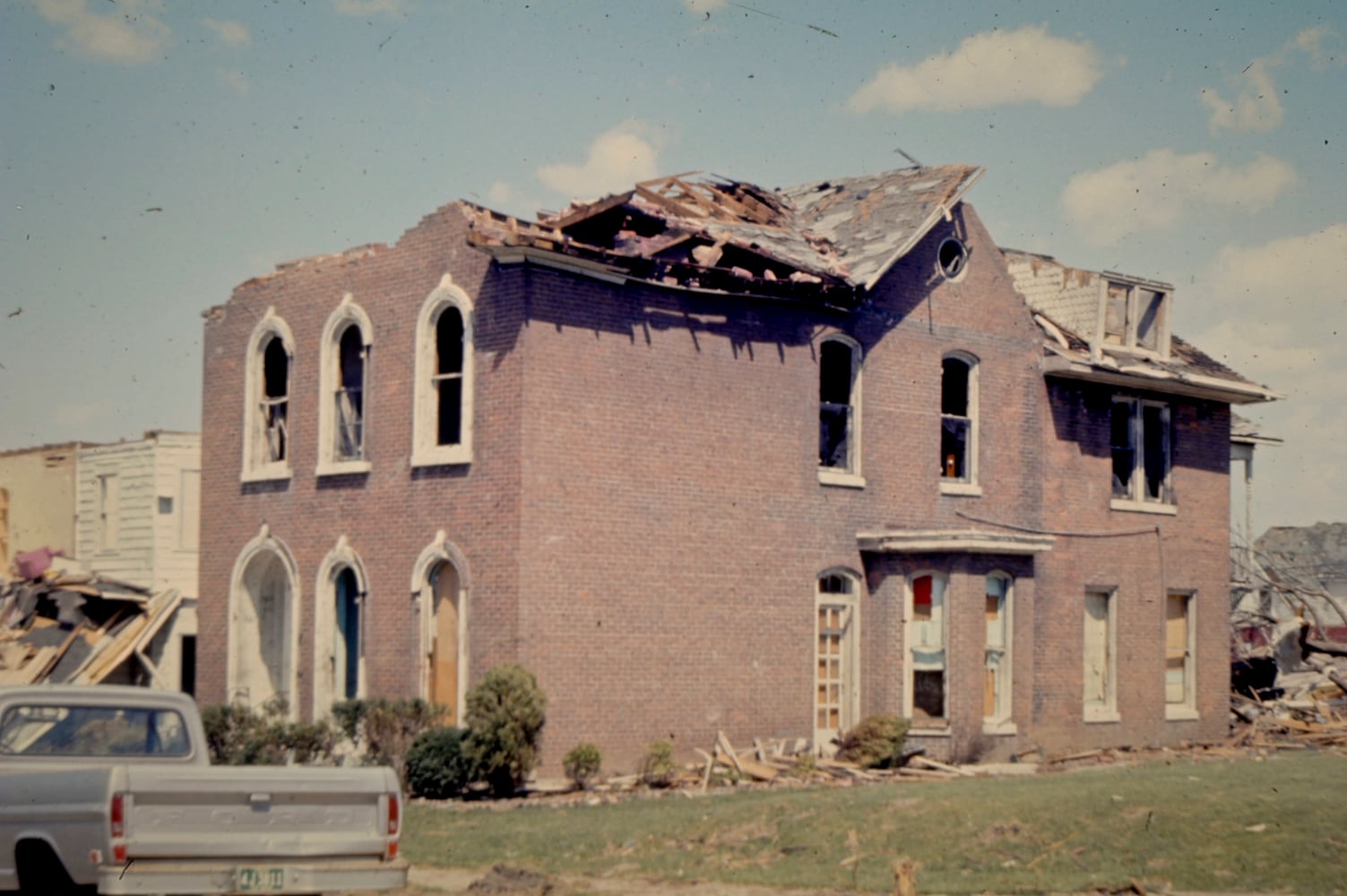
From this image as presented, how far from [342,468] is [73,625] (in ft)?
24.3

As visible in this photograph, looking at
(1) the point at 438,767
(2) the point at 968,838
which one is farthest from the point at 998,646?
(2) the point at 968,838

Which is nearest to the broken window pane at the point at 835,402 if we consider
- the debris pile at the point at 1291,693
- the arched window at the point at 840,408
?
the arched window at the point at 840,408

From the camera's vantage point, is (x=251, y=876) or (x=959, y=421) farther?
(x=959, y=421)

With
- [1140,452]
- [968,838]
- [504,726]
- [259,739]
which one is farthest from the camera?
[1140,452]

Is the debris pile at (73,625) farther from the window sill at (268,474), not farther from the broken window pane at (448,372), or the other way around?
the broken window pane at (448,372)

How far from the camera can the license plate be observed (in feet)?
35.1

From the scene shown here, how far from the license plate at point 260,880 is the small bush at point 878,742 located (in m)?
13.9

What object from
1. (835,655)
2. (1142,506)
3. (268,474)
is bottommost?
(835,655)

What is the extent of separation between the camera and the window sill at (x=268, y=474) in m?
25.8

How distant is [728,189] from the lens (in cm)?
2742

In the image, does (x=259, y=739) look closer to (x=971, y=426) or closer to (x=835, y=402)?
(x=835, y=402)

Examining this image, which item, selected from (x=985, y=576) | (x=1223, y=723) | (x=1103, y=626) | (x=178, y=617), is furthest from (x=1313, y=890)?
(x=178, y=617)

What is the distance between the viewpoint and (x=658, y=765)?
22203mm

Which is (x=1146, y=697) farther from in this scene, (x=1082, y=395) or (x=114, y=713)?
(x=114, y=713)
